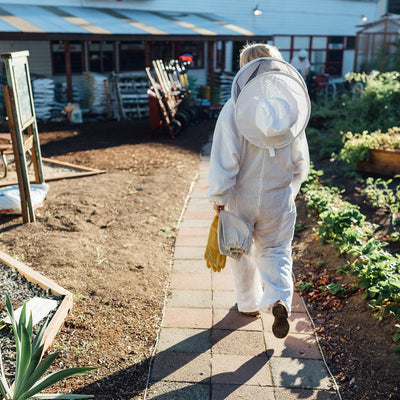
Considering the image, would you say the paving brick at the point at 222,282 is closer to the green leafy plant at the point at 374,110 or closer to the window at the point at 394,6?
the green leafy plant at the point at 374,110

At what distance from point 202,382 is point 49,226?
2751 millimetres

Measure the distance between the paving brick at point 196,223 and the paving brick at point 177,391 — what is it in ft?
8.67

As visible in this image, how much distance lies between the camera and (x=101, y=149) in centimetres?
941

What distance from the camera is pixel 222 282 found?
13.4ft

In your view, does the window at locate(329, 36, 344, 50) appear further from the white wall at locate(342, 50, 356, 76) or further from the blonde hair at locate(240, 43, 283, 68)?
the blonde hair at locate(240, 43, 283, 68)

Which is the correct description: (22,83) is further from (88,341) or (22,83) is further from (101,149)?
(101,149)

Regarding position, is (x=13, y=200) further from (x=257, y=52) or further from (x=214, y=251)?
(x=257, y=52)

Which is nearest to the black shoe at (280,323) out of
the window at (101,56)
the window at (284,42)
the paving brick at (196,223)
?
the paving brick at (196,223)

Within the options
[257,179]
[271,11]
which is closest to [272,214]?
[257,179]

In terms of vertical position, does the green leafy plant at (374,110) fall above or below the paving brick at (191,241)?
above

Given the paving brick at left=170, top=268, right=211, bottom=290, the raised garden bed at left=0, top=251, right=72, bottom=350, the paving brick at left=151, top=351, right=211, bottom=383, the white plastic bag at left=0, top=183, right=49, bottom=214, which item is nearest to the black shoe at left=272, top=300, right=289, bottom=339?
the paving brick at left=151, top=351, right=211, bottom=383

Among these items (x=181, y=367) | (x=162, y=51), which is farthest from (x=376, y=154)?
(x=162, y=51)

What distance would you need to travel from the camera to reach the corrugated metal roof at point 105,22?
12.8m

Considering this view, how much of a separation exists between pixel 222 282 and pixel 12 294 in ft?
5.22
